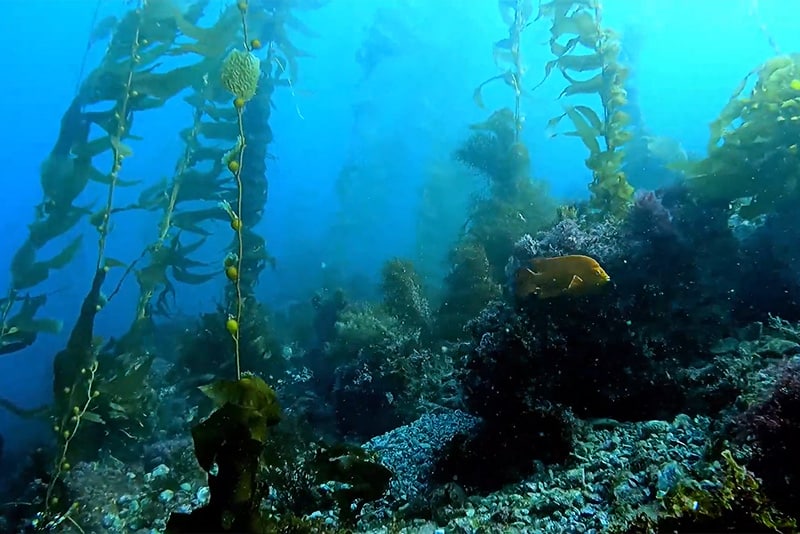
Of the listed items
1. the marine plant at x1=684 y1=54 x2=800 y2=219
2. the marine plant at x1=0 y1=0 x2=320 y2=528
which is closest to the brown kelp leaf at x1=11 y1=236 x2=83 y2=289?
the marine plant at x1=0 y1=0 x2=320 y2=528

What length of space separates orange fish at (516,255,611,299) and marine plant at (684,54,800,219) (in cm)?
233

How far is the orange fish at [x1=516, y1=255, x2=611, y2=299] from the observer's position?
3596mm

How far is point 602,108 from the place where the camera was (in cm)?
652

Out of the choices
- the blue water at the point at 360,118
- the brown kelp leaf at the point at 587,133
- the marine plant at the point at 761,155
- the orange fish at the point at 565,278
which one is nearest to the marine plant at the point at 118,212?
the blue water at the point at 360,118

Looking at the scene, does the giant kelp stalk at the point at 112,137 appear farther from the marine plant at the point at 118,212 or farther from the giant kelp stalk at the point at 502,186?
the giant kelp stalk at the point at 502,186

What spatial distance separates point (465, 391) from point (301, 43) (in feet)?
237

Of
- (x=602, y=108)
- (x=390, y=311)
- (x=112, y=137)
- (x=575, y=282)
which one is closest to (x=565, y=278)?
(x=575, y=282)

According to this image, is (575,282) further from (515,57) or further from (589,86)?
(515,57)

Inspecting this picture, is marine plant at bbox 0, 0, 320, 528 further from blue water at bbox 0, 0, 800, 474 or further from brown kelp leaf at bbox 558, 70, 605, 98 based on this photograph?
brown kelp leaf at bbox 558, 70, 605, 98

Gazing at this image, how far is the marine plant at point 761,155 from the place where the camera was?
4.61 m

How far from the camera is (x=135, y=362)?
19.6 ft

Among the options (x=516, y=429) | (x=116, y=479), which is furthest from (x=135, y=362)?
(x=516, y=429)

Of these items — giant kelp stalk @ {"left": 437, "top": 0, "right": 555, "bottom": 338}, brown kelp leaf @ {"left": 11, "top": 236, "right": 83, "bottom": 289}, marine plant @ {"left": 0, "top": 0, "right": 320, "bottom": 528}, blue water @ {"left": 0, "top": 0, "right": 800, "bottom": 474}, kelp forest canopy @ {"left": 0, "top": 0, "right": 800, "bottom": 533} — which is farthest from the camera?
blue water @ {"left": 0, "top": 0, "right": 800, "bottom": 474}

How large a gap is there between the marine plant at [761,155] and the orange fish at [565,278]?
7.63ft
